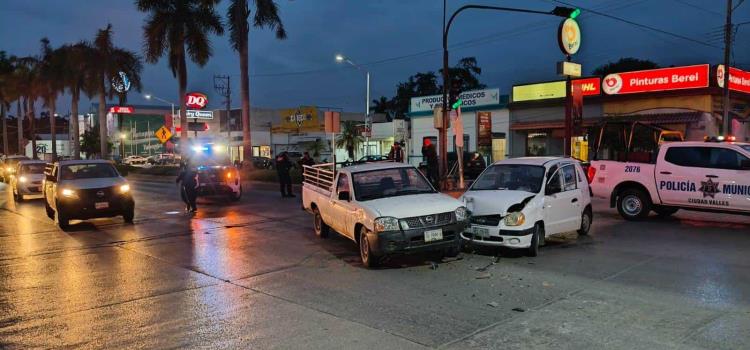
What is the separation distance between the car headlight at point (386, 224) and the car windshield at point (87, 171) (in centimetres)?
943

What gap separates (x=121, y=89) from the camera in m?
44.5

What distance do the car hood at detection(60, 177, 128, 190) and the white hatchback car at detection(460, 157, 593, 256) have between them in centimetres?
879

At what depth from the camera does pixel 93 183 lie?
1370 cm

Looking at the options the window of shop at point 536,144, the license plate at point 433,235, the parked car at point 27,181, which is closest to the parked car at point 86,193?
the parked car at point 27,181

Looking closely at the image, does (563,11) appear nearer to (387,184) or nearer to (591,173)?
(591,173)

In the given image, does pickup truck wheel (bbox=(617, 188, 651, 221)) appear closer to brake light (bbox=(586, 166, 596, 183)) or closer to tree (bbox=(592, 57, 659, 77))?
brake light (bbox=(586, 166, 596, 183))

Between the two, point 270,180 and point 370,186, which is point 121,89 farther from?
point 370,186

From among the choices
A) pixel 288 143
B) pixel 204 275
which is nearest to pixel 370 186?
pixel 204 275

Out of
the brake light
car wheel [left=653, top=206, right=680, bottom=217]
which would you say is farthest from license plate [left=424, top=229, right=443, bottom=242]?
car wheel [left=653, top=206, right=680, bottom=217]

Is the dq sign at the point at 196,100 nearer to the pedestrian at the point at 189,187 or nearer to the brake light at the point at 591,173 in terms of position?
the pedestrian at the point at 189,187

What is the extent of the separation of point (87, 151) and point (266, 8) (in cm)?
5733

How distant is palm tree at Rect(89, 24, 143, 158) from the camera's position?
1735 inches

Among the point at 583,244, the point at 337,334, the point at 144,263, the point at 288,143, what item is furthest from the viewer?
the point at 288,143

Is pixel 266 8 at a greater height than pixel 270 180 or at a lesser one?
greater
